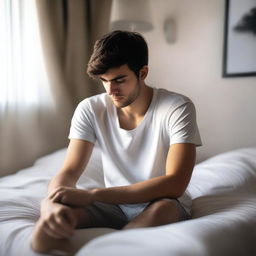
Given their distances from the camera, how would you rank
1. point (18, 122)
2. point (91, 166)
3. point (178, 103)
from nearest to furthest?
1. point (178, 103)
2. point (91, 166)
3. point (18, 122)

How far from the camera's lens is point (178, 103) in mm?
1224

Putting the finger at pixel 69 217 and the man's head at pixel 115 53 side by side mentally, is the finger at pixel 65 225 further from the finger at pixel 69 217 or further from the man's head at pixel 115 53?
the man's head at pixel 115 53

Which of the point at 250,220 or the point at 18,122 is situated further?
the point at 18,122

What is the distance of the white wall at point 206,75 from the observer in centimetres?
219

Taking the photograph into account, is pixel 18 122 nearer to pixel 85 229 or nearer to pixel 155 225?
pixel 85 229

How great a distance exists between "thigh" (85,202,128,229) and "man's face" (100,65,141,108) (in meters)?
0.37

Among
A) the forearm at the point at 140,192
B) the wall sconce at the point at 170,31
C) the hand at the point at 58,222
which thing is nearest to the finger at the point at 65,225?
the hand at the point at 58,222

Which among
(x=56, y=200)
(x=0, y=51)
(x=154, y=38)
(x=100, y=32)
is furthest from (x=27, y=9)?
(x=56, y=200)

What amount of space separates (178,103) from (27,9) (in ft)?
4.39

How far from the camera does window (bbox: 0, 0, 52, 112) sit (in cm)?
194

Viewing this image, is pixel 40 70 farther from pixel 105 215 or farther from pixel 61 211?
pixel 61 211

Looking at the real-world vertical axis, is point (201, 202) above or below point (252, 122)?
below

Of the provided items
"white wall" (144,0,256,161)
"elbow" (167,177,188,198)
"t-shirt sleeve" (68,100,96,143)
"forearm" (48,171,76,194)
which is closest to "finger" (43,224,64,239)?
"forearm" (48,171,76,194)

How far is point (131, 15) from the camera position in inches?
95.9
